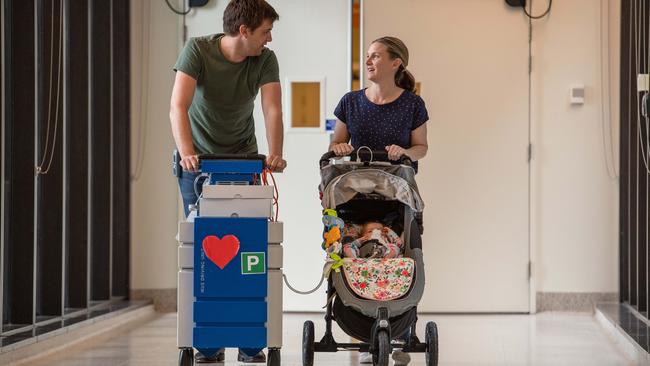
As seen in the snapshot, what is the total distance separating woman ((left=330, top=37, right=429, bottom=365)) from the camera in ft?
14.5

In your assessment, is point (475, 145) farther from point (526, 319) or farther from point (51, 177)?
point (51, 177)

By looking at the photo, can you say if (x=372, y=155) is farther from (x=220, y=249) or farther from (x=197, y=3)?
(x=197, y=3)

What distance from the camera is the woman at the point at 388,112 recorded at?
4.41 meters

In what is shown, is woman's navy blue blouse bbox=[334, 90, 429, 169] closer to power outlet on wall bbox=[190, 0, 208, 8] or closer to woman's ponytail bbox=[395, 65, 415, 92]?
woman's ponytail bbox=[395, 65, 415, 92]

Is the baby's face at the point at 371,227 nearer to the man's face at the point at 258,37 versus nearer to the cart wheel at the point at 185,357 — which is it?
the man's face at the point at 258,37

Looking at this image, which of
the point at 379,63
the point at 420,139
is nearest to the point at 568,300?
the point at 420,139

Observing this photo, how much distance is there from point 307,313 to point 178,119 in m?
3.17

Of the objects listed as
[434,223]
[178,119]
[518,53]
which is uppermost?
[518,53]

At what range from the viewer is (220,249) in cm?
342

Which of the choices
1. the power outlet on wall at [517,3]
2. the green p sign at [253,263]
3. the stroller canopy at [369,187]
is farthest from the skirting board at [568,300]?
the green p sign at [253,263]

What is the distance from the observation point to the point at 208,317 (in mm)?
3445

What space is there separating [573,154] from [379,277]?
3.32m

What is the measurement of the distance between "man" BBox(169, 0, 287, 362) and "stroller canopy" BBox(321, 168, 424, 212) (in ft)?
1.02

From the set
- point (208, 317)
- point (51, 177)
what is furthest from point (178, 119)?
point (51, 177)
